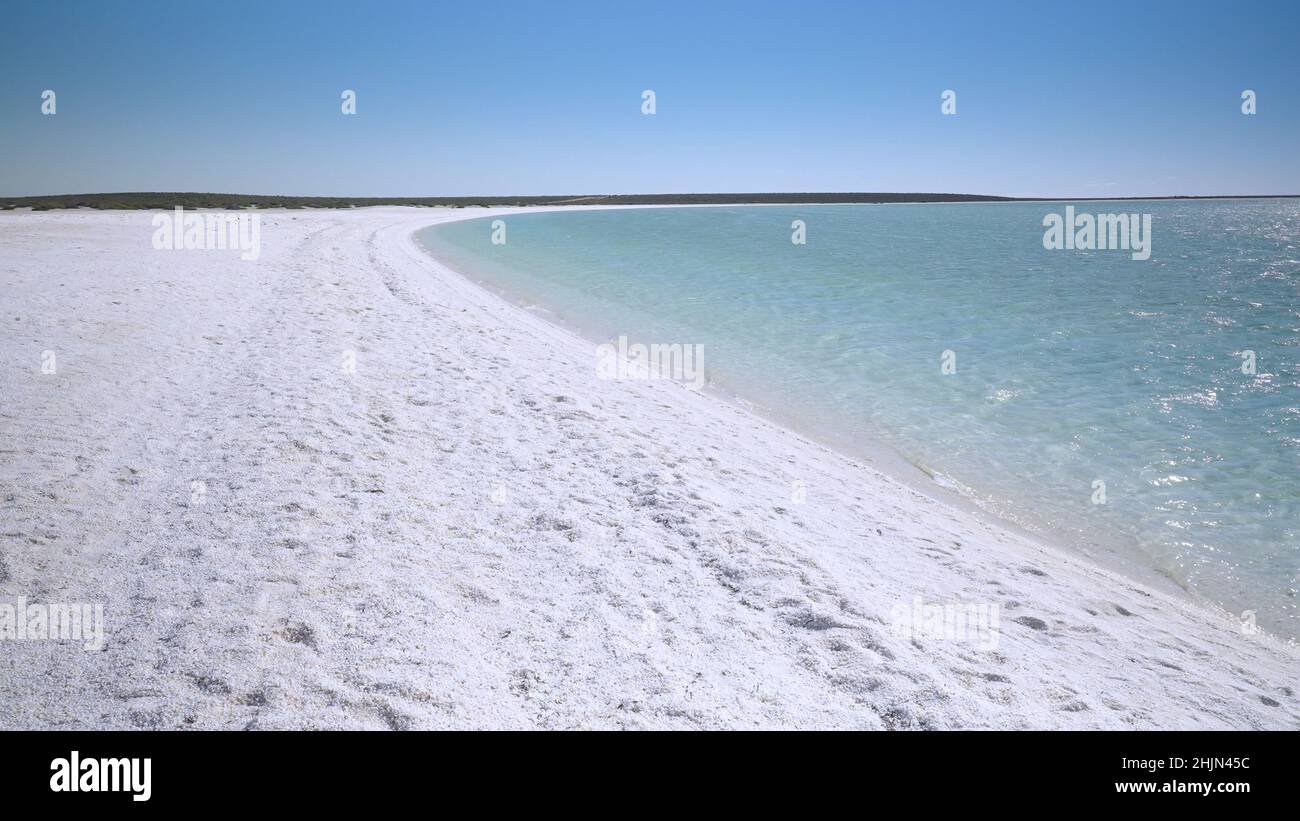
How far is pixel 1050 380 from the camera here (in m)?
11.2

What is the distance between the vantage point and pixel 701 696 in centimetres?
322

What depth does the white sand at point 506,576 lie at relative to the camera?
3107 millimetres

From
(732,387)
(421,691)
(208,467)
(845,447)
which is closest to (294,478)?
(208,467)

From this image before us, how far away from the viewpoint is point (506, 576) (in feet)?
13.8

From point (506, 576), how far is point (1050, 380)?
10827 millimetres

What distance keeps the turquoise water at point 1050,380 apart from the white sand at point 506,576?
118 cm

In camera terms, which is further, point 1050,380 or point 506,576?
point 1050,380

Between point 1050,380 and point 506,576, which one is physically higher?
point 1050,380

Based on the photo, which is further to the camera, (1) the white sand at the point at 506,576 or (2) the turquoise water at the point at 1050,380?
(2) the turquoise water at the point at 1050,380

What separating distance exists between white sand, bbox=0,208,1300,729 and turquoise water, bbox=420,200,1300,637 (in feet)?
3.88

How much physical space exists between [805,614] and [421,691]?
2.33m

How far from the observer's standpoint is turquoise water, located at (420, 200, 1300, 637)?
630 cm

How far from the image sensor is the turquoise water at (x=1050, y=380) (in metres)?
6.30
